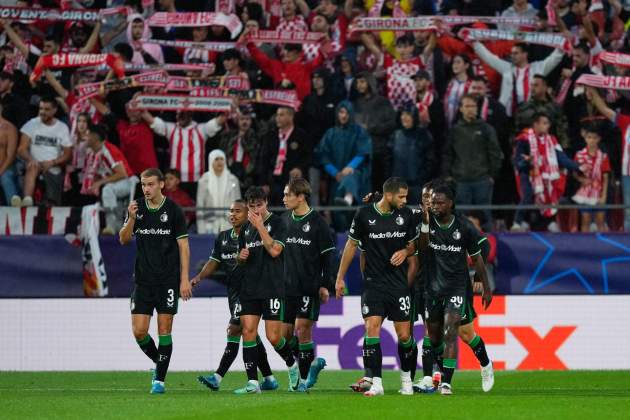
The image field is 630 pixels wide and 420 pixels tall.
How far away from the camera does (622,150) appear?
20234 mm

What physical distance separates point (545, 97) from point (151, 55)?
258 inches

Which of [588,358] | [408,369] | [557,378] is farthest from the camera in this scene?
[588,358]

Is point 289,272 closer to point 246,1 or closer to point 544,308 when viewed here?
point 544,308

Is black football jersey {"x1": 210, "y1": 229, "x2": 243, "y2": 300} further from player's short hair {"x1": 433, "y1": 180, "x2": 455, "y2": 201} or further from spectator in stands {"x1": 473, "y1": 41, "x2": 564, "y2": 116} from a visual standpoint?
spectator in stands {"x1": 473, "y1": 41, "x2": 564, "y2": 116}

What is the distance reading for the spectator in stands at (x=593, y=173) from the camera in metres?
19.9

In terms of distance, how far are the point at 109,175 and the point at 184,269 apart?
21.5 feet

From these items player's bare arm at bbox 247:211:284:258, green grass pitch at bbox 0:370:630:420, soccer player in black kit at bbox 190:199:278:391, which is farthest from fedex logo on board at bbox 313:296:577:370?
player's bare arm at bbox 247:211:284:258

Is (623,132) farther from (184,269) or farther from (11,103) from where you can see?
(11,103)

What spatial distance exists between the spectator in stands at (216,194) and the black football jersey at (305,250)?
5.54m

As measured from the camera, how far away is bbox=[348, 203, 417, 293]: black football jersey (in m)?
13.4

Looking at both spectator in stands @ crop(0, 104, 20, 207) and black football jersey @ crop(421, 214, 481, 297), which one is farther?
spectator in stands @ crop(0, 104, 20, 207)

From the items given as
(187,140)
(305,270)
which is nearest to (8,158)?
(187,140)

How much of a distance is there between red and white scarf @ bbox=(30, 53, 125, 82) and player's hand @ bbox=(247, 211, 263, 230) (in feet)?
27.0

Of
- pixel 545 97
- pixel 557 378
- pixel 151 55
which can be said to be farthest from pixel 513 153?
pixel 151 55
